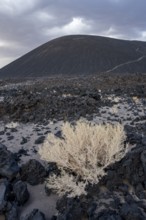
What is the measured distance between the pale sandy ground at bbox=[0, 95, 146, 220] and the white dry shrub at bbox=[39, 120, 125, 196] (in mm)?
282

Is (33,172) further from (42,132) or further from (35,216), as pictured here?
A: (42,132)

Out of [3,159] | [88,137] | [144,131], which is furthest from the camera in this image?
[144,131]

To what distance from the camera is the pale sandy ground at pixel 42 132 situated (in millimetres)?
6004

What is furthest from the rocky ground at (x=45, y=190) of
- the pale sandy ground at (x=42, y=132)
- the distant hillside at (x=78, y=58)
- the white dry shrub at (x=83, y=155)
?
the distant hillside at (x=78, y=58)

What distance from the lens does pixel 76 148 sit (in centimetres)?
620

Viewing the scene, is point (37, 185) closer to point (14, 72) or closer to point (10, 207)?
point (10, 207)

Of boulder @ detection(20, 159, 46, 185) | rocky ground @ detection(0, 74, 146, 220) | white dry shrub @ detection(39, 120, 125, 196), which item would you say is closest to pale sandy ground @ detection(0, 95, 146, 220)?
rocky ground @ detection(0, 74, 146, 220)

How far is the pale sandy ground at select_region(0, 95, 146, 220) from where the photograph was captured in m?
6.00

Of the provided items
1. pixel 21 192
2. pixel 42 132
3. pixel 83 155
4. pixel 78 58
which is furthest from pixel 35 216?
pixel 78 58

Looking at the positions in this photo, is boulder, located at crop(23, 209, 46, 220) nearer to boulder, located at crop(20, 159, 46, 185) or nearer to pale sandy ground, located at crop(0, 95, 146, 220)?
pale sandy ground, located at crop(0, 95, 146, 220)

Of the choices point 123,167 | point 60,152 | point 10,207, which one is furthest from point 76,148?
point 10,207

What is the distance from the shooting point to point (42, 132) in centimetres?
934

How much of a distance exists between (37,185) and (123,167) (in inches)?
61.3

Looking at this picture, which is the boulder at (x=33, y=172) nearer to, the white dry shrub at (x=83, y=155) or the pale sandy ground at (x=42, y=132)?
the pale sandy ground at (x=42, y=132)
